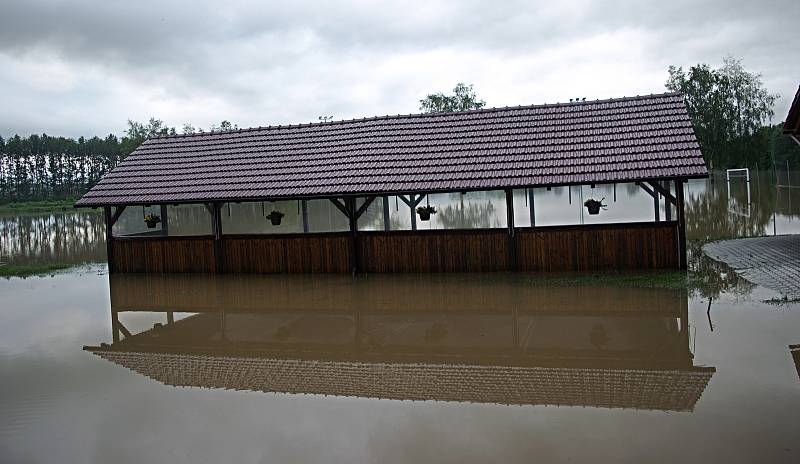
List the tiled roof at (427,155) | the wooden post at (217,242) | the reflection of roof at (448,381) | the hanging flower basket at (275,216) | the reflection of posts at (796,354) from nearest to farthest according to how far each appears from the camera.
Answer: the reflection of roof at (448,381) → the reflection of posts at (796,354) → the tiled roof at (427,155) → the hanging flower basket at (275,216) → the wooden post at (217,242)

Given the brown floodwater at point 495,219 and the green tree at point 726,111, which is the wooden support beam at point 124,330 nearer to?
the brown floodwater at point 495,219

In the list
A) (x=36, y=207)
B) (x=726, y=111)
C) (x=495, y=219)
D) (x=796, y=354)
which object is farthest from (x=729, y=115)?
(x=36, y=207)

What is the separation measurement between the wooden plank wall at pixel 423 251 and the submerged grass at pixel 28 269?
8.62 ft

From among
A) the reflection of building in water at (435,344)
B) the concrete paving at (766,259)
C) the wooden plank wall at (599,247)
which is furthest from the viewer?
the wooden plank wall at (599,247)

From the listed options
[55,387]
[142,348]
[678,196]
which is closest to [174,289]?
[142,348]

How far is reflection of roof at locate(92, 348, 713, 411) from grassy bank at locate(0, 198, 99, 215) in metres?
56.9

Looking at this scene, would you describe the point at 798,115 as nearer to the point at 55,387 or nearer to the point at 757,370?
the point at 757,370

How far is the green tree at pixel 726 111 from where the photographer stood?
4706 centimetres

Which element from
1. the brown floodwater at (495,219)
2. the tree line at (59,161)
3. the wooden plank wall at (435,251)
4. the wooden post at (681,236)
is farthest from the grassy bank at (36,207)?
the wooden post at (681,236)

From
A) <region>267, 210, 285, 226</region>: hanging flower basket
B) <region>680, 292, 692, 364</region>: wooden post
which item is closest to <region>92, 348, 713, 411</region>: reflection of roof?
<region>680, 292, 692, 364</region>: wooden post

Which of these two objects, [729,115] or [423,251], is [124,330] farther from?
[729,115]

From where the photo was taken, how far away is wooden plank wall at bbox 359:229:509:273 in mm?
14055

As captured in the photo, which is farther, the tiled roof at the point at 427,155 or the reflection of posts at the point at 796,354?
the tiled roof at the point at 427,155

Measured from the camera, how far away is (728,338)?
7.74 meters
